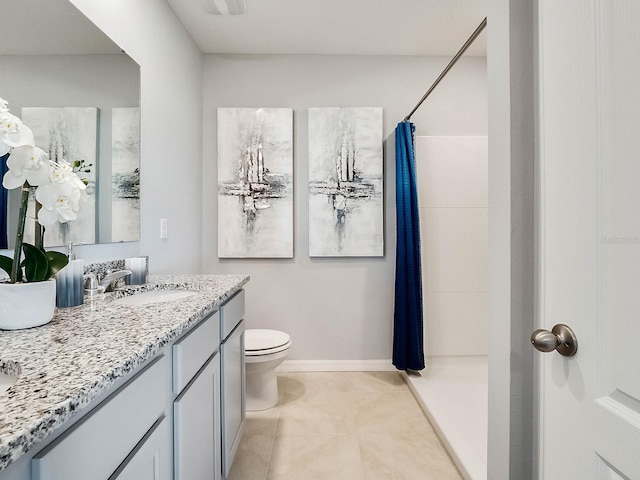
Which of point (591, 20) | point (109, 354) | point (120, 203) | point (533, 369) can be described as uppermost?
point (591, 20)

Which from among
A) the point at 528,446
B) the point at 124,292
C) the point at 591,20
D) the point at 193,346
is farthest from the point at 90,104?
the point at 528,446

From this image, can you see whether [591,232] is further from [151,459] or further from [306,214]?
[306,214]

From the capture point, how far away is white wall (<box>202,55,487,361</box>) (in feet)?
8.95

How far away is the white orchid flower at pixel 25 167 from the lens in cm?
80

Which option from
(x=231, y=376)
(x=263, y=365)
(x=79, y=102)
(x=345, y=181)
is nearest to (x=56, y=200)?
(x=79, y=102)

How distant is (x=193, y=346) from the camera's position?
1.06 metres

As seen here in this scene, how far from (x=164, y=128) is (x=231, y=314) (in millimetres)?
1317

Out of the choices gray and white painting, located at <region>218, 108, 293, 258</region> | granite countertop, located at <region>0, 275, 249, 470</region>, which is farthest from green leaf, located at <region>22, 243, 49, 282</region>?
gray and white painting, located at <region>218, 108, 293, 258</region>

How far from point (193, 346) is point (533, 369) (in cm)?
103

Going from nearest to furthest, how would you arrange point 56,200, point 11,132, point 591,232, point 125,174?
point 591,232
point 11,132
point 56,200
point 125,174

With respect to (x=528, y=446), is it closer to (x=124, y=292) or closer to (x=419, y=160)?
(x=124, y=292)

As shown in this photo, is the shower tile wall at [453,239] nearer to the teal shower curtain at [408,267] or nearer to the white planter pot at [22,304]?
the teal shower curtain at [408,267]

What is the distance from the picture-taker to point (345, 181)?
106 inches

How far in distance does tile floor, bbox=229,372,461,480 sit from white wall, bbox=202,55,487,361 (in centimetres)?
42
